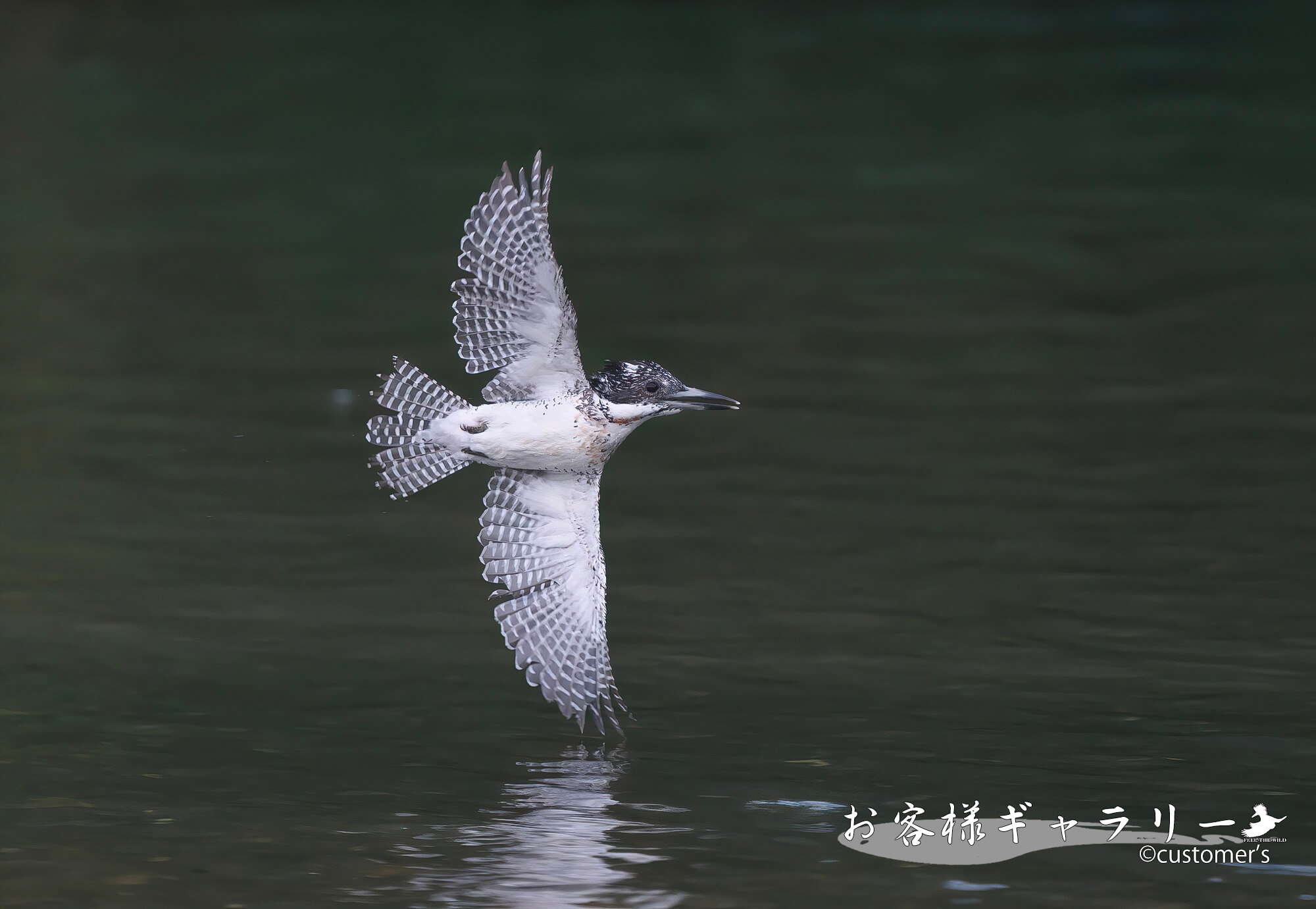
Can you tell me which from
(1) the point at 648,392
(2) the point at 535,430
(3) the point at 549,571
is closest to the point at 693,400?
(1) the point at 648,392

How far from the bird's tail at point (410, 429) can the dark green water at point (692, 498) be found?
990 mm

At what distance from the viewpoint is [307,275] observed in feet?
55.4

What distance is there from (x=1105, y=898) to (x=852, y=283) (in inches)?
390

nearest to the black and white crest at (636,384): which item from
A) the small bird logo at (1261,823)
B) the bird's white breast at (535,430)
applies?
the bird's white breast at (535,430)

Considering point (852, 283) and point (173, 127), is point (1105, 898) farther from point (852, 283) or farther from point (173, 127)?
point (173, 127)

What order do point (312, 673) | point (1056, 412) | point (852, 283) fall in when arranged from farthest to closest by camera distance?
point (852, 283), point (1056, 412), point (312, 673)

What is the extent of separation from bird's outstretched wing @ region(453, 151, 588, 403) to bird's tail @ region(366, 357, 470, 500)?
0.22 m

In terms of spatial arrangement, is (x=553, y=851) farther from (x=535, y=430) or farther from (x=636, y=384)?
(x=636, y=384)

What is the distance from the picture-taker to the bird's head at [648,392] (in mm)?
8547

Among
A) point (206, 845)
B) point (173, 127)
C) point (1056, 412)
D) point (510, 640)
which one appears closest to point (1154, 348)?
point (1056, 412)

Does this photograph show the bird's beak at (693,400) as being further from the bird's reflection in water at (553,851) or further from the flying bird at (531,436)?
the bird's reflection in water at (553,851)

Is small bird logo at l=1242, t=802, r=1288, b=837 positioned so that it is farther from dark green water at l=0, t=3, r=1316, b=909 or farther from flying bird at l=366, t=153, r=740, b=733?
flying bird at l=366, t=153, r=740, b=733

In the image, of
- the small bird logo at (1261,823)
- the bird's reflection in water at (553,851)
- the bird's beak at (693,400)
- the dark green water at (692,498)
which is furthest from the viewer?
the bird's beak at (693,400)

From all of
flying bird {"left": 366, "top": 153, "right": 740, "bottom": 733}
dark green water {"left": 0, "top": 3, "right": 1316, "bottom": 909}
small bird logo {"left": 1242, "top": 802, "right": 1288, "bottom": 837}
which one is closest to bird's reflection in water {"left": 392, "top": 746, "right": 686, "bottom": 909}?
dark green water {"left": 0, "top": 3, "right": 1316, "bottom": 909}
